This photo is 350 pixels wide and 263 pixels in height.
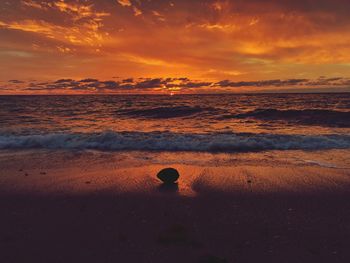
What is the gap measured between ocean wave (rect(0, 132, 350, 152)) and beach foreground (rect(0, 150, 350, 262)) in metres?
2.55

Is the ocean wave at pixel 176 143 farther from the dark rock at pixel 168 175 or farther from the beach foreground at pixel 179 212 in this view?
the dark rock at pixel 168 175

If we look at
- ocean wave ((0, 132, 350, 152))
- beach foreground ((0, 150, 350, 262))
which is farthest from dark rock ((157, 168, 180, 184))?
ocean wave ((0, 132, 350, 152))

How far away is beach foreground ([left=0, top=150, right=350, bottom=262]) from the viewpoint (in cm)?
413

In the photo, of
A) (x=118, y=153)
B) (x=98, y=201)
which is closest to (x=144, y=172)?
(x=98, y=201)

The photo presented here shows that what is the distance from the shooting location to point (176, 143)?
12438 mm

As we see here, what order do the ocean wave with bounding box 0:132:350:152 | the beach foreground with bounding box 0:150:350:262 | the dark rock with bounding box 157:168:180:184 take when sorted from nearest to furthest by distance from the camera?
the beach foreground with bounding box 0:150:350:262, the dark rock with bounding box 157:168:180:184, the ocean wave with bounding box 0:132:350:152

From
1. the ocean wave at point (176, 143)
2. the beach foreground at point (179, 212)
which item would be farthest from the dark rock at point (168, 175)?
the ocean wave at point (176, 143)

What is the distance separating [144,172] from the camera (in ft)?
26.7

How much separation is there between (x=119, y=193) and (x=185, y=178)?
170 cm

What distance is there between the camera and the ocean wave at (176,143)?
1180cm

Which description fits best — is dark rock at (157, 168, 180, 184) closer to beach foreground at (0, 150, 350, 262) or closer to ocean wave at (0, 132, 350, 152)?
beach foreground at (0, 150, 350, 262)

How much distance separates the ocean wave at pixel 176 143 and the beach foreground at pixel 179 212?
2.55m

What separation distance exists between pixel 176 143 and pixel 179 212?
705 cm

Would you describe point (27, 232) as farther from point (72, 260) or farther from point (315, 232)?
point (315, 232)
